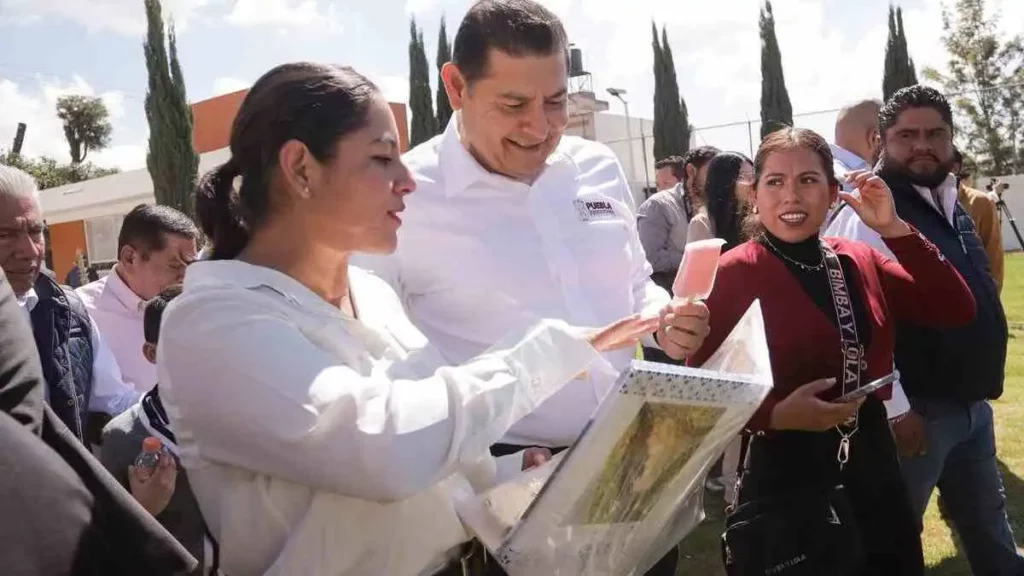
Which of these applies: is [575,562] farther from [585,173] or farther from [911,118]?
[911,118]

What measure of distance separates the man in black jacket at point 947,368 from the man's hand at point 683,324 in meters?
1.70

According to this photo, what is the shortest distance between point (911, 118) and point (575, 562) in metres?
2.88

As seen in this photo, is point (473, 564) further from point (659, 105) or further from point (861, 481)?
point (659, 105)

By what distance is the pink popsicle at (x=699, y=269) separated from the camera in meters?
1.90

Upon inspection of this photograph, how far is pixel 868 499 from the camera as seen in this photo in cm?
260

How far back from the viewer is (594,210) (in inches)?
95.0

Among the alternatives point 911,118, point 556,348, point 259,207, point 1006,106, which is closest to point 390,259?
point 259,207

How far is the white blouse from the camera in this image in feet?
4.30

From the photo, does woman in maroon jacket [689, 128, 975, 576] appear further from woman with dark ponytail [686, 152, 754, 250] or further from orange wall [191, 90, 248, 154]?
orange wall [191, 90, 248, 154]

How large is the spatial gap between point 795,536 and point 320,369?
1.61 meters

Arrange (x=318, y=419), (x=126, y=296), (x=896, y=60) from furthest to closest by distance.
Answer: (x=896, y=60)
(x=126, y=296)
(x=318, y=419)

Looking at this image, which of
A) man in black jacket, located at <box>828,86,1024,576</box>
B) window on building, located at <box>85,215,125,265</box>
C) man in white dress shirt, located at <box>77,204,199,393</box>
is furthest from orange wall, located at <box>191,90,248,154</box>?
man in black jacket, located at <box>828,86,1024,576</box>

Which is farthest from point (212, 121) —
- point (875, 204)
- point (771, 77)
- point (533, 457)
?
point (533, 457)

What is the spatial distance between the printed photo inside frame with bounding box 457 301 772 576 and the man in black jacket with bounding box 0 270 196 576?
0.51 m
